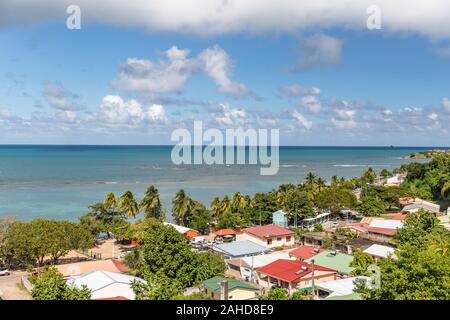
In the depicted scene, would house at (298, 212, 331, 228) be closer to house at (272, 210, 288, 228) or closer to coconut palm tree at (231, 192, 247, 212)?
house at (272, 210, 288, 228)

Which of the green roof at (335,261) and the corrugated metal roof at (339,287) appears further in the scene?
the green roof at (335,261)

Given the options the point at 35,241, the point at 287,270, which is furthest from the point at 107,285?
the point at 287,270

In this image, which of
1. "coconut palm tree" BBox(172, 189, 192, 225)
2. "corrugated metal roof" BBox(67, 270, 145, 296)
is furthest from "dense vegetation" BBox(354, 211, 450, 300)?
"coconut palm tree" BBox(172, 189, 192, 225)

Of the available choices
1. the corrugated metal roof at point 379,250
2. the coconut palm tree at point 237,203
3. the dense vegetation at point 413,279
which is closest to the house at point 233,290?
the dense vegetation at point 413,279

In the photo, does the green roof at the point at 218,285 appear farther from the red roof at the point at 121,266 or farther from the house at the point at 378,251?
the house at the point at 378,251

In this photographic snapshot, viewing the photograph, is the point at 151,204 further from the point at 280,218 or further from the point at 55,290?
the point at 55,290

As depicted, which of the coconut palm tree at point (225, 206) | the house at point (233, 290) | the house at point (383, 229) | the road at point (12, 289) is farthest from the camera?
the coconut palm tree at point (225, 206)
